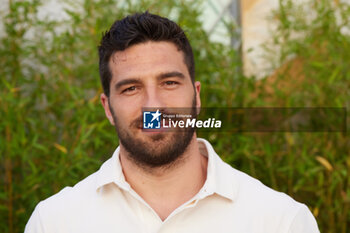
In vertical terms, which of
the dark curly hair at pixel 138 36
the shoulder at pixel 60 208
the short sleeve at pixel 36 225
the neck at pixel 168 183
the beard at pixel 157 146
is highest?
the dark curly hair at pixel 138 36

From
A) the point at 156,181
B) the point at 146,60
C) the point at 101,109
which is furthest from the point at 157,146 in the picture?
the point at 101,109

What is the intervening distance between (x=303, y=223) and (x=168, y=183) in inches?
16.5

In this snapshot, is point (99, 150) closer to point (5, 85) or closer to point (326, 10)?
point (5, 85)

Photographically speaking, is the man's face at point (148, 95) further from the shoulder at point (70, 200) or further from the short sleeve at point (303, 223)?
the short sleeve at point (303, 223)

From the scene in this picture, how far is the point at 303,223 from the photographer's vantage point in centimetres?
134

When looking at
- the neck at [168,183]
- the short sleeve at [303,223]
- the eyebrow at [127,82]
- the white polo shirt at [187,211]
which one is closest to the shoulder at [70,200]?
the white polo shirt at [187,211]

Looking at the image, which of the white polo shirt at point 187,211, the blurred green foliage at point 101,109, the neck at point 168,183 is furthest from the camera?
the blurred green foliage at point 101,109

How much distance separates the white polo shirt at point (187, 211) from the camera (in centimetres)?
132

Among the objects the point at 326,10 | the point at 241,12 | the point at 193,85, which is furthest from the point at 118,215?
the point at 241,12

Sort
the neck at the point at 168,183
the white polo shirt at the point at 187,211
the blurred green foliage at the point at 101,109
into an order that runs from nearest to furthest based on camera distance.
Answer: the white polo shirt at the point at 187,211 → the neck at the point at 168,183 → the blurred green foliage at the point at 101,109

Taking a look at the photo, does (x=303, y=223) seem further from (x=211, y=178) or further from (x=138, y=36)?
(x=138, y=36)

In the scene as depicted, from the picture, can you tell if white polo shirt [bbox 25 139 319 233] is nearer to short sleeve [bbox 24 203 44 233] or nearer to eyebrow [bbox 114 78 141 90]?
short sleeve [bbox 24 203 44 233]

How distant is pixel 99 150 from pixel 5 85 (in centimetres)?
58

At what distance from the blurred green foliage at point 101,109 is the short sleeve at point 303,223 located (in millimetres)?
893
